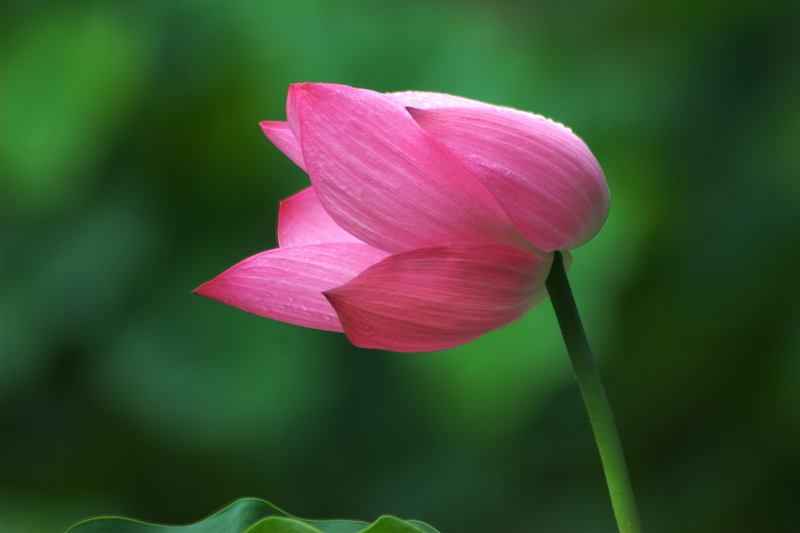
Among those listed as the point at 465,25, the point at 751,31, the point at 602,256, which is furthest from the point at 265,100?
the point at 751,31

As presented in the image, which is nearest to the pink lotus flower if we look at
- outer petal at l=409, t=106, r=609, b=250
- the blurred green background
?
outer petal at l=409, t=106, r=609, b=250

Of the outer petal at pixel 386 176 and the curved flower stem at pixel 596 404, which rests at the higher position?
the outer petal at pixel 386 176

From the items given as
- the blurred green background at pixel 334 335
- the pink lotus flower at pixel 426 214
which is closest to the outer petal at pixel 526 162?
the pink lotus flower at pixel 426 214

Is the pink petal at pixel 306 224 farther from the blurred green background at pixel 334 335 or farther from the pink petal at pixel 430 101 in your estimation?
the blurred green background at pixel 334 335

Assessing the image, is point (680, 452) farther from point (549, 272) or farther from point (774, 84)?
point (549, 272)

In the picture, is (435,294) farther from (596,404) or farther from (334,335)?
(334,335)

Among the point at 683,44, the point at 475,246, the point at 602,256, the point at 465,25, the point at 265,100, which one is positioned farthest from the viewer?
the point at 683,44
